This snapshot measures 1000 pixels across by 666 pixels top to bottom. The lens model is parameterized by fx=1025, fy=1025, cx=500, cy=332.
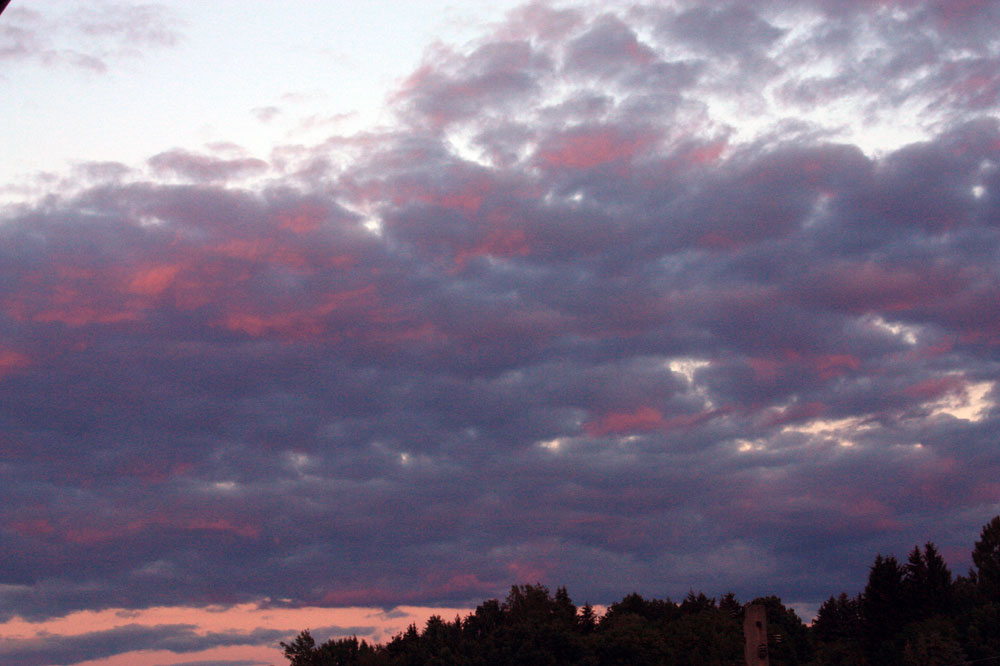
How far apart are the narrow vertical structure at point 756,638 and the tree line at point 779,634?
60.8 meters

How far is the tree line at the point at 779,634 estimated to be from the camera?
339 feet

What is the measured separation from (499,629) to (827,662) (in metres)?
40.6

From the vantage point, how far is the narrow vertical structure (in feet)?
85.4

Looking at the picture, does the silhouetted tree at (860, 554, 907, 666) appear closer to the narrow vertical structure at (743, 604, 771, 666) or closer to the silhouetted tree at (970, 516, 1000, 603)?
the silhouetted tree at (970, 516, 1000, 603)

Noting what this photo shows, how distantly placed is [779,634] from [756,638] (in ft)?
229

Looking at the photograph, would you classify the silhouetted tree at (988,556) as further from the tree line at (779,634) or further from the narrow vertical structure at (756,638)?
the narrow vertical structure at (756,638)

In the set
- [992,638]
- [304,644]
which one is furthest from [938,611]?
[304,644]

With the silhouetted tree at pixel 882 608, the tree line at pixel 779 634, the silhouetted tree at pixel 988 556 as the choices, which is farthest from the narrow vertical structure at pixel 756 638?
the silhouetted tree at pixel 988 556

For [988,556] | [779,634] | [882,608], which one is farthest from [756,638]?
[988,556]

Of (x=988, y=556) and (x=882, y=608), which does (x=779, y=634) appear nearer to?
(x=882, y=608)

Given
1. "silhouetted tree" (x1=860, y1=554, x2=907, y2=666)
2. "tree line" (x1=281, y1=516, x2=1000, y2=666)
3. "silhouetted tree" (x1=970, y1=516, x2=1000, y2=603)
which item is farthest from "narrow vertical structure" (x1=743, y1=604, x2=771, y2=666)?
"silhouetted tree" (x1=970, y1=516, x2=1000, y2=603)

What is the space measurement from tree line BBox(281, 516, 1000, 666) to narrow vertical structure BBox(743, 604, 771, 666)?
199 feet

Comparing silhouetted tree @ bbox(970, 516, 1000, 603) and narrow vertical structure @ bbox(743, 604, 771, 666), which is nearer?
narrow vertical structure @ bbox(743, 604, 771, 666)

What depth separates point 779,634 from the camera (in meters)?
90.9
